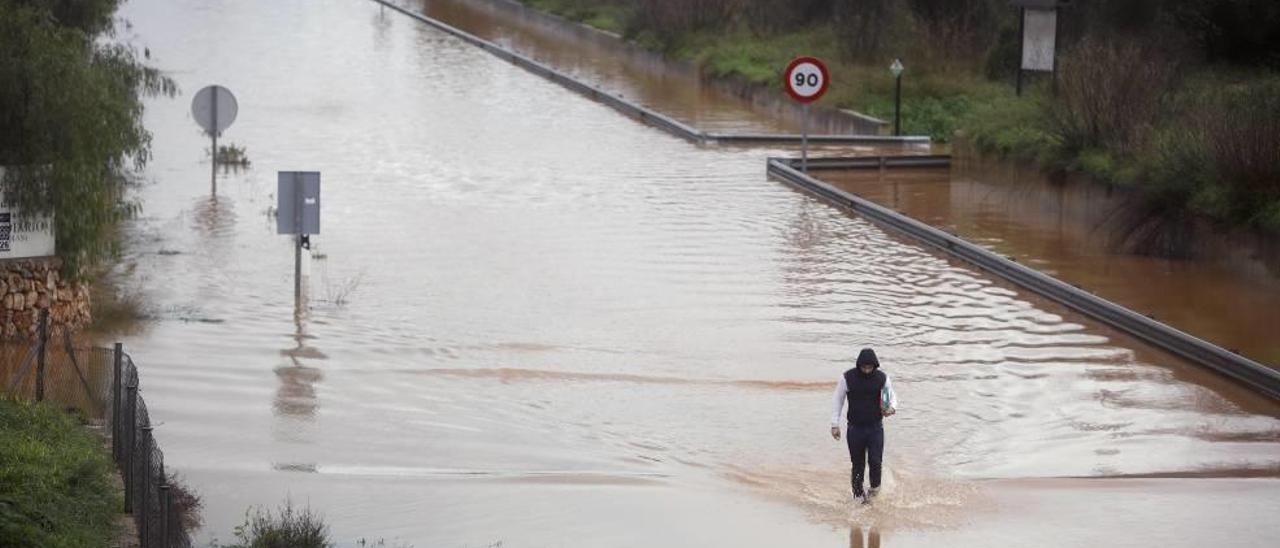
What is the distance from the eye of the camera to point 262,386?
17844mm

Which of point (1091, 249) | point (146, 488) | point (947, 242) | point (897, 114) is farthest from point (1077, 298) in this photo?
point (897, 114)

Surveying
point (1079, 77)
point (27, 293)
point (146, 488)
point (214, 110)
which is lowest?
point (146, 488)

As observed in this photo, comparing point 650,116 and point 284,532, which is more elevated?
point 650,116

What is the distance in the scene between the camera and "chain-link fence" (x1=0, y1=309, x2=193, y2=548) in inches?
442

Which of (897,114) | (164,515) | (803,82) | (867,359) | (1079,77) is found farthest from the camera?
(897,114)

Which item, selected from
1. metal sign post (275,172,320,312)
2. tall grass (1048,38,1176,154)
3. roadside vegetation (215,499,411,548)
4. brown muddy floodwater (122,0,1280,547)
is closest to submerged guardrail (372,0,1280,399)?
brown muddy floodwater (122,0,1280,547)

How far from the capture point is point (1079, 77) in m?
30.0

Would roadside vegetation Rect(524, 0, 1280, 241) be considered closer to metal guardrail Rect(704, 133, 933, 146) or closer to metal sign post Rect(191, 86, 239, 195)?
metal guardrail Rect(704, 133, 933, 146)

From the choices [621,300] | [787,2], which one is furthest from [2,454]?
[787,2]

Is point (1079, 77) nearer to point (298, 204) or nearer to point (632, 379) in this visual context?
point (298, 204)

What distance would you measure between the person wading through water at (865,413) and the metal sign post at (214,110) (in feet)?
60.0

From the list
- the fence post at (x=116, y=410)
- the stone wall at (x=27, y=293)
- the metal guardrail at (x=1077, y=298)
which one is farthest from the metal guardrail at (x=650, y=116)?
the fence post at (x=116, y=410)

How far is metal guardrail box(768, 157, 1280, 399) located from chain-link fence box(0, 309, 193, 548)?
9818 mm

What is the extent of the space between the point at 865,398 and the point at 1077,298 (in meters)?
8.55
